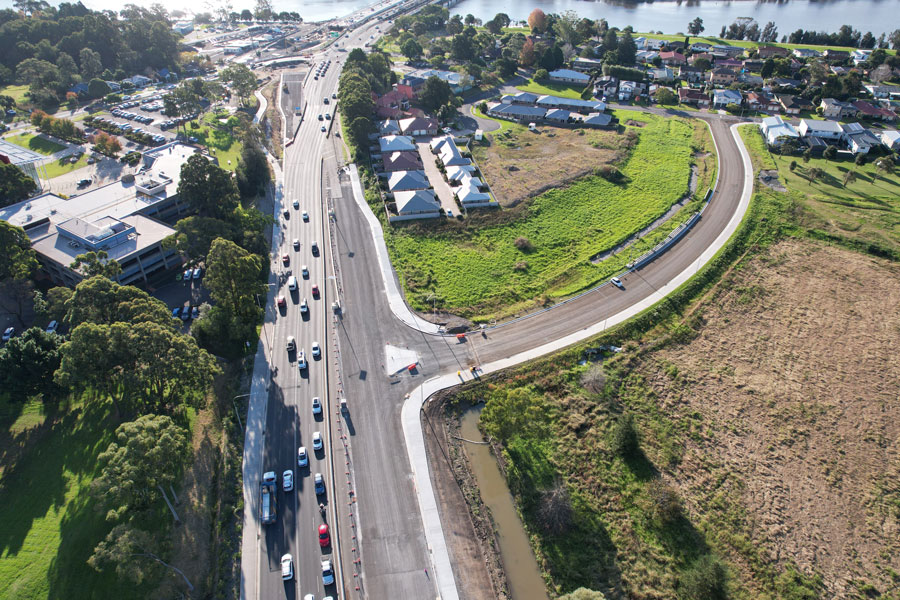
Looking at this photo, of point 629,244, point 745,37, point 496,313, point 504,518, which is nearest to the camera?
point 504,518

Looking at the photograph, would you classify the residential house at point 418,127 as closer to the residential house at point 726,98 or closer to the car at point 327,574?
the residential house at point 726,98

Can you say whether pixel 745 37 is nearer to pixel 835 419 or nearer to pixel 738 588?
pixel 835 419

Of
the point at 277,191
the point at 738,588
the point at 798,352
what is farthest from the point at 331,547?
the point at 277,191

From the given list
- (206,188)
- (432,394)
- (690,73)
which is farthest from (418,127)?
(690,73)

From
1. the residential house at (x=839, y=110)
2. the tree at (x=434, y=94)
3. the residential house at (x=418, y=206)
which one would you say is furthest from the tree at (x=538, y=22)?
the residential house at (x=418, y=206)

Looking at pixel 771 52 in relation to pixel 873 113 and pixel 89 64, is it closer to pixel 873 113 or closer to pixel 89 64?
pixel 873 113
